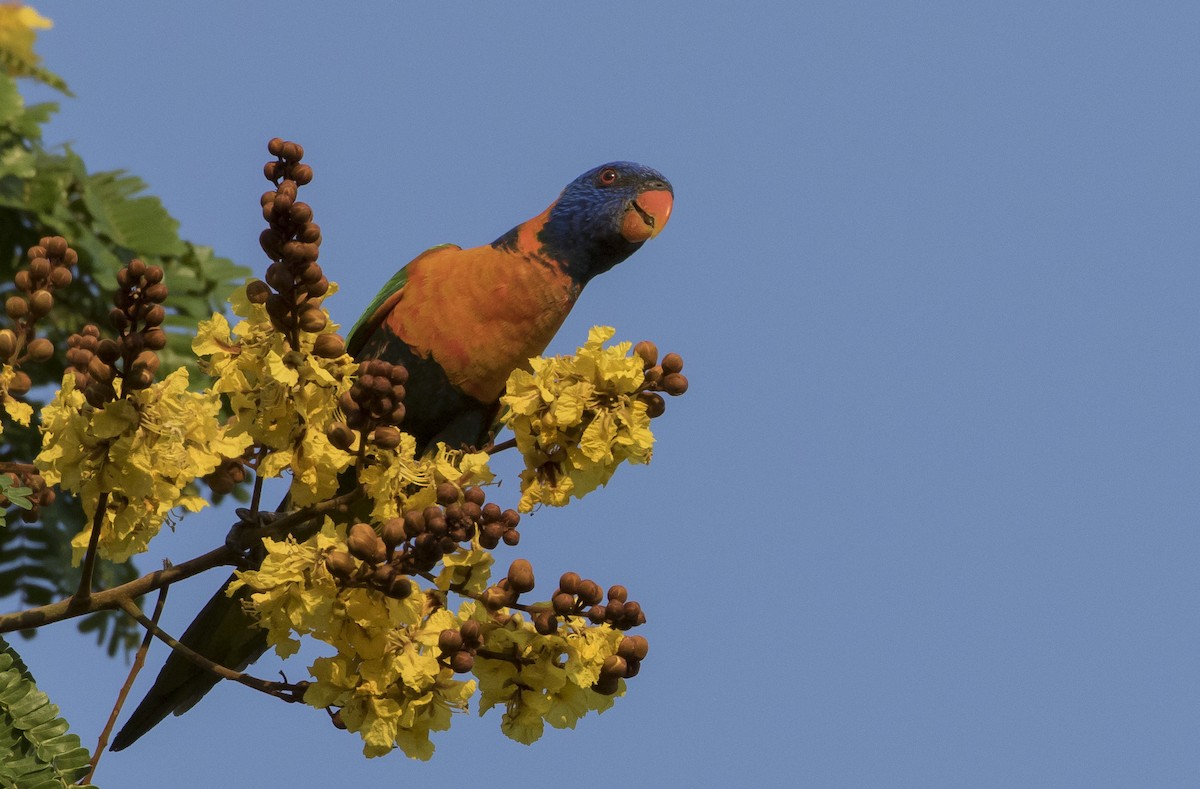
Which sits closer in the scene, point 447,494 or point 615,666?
point 447,494

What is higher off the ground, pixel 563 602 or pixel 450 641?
pixel 563 602

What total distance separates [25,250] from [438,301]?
2.26 meters

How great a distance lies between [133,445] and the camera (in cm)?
275

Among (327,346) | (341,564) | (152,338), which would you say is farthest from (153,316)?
(341,564)

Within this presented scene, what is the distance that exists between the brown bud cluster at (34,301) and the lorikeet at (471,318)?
115cm

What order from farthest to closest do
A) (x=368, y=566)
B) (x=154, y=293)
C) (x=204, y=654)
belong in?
(x=204, y=654), (x=368, y=566), (x=154, y=293)

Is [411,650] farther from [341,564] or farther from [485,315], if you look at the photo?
Answer: [485,315]

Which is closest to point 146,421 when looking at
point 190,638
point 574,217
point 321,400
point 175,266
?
point 321,400

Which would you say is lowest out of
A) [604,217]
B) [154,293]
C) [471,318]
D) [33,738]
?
[33,738]

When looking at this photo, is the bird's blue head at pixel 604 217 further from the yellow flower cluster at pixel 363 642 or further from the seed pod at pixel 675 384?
the yellow flower cluster at pixel 363 642

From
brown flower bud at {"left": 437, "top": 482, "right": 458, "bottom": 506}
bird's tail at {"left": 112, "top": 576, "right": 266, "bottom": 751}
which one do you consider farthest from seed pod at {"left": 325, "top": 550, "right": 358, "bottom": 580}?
bird's tail at {"left": 112, "top": 576, "right": 266, "bottom": 751}

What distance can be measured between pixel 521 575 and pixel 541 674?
0.29 metres

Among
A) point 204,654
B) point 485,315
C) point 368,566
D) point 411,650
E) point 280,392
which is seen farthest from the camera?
point 485,315

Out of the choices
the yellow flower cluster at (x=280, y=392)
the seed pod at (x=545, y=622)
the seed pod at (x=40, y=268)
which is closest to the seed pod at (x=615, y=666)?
the seed pod at (x=545, y=622)
